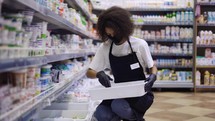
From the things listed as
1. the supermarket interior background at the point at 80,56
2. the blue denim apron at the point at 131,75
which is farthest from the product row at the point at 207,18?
the blue denim apron at the point at 131,75

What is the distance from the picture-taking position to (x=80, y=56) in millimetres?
4520

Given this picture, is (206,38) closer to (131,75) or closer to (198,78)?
(198,78)

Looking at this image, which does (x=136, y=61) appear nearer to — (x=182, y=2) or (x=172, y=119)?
(x=172, y=119)

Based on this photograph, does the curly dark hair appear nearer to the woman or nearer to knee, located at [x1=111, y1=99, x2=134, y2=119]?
the woman

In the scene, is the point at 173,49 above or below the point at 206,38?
below

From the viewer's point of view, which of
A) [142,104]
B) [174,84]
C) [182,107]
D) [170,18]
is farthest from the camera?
[170,18]

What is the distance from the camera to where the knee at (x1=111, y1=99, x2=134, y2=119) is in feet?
7.10

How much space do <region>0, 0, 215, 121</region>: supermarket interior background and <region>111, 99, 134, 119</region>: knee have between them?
45 cm

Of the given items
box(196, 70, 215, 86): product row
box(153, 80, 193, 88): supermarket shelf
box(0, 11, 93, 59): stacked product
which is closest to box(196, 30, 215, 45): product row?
box(196, 70, 215, 86): product row

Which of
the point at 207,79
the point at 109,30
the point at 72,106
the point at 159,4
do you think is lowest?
the point at 207,79

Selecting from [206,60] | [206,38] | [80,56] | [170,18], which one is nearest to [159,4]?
[170,18]

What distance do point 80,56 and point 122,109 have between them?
2449 mm

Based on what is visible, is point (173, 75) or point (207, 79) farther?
point (173, 75)

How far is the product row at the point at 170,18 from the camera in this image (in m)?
6.62
